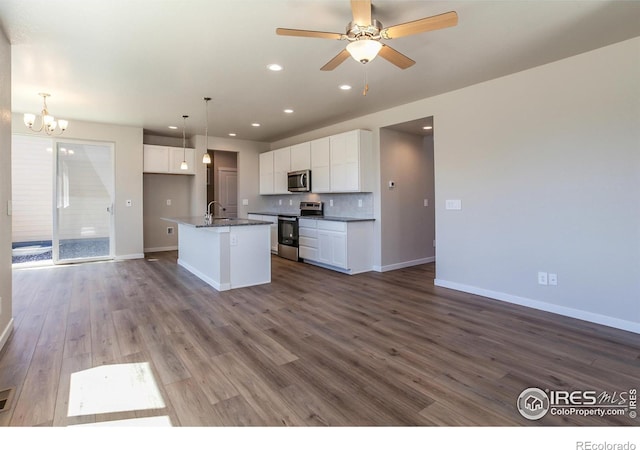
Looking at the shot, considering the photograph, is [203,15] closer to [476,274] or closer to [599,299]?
[476,274]

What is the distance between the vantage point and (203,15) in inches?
97.9

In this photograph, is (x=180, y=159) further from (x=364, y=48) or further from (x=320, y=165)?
(x=364, y=48)

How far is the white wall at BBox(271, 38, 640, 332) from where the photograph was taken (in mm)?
2939

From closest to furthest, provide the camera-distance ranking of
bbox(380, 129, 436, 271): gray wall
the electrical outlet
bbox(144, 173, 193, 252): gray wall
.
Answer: the electrical outlet < bbox(380, 129, 436, 271): gray wall < bbox(144, 173, 193, 252): gray wall

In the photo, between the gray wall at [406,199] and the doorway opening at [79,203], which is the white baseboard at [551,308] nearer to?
the gray wall at [406,199]

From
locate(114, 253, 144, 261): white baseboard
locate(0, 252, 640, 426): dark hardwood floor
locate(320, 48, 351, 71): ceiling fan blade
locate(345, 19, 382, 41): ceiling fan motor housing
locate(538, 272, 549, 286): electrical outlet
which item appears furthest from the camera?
locate(114, 253, 144, 261): white baseboard

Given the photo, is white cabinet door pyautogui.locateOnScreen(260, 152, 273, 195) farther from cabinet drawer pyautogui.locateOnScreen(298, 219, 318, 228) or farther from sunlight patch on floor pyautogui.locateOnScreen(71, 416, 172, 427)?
sunlight patch on floor pyautogui.locateOnScreen(71, 416, 172, 427)

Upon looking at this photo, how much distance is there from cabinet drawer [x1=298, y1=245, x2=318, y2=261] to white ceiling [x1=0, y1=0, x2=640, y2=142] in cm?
246

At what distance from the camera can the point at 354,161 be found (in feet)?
17.3

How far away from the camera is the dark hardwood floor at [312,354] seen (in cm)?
180

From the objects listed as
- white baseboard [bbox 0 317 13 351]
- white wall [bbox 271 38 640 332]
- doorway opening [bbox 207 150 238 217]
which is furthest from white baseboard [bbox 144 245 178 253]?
white wall [bbox 271 38 640 332]

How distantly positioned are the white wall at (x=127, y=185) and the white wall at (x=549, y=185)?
18.0 ft

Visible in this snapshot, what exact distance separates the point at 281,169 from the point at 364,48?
4.86m

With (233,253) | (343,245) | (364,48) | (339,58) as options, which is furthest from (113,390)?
(343,245)
